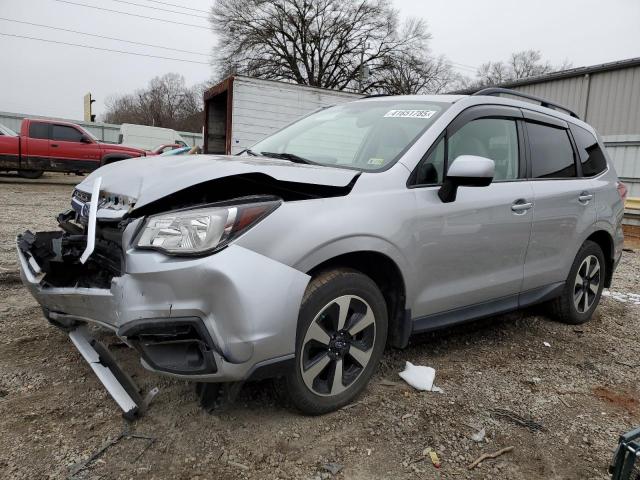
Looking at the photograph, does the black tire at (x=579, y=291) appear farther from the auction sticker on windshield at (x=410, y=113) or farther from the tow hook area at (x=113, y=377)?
the tow hook area at (x=113, y=377)

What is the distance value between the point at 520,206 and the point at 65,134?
1479 centimetres

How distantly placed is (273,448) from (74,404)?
3.48ft

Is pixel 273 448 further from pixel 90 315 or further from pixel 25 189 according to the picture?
pixel 25 189

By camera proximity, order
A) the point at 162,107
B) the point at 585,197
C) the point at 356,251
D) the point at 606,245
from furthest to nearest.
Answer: the point at 162,107 < the point at 606,245 < the point at 585,197 < the point at 356,251

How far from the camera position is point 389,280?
2686 millimetres

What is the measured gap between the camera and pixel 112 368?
2508 millimetres

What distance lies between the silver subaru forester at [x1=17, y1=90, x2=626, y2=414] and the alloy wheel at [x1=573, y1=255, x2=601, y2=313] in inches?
17.2

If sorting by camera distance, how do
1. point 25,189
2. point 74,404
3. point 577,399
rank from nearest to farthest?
point 74,404
point 577,399
point 25,189

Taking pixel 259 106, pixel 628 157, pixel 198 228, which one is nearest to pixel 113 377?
pixel 198 228

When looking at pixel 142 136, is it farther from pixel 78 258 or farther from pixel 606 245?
pixel 78 258

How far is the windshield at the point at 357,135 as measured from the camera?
2863mm

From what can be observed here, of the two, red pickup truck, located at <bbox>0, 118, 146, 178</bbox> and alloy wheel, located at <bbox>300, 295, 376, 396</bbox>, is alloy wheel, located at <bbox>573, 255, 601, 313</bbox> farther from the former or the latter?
red pickup truck, located at <bbox>0, 118, 146, 178</bbox>

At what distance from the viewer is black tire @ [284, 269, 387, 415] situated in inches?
89.7

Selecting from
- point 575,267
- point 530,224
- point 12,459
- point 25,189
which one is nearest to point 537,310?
point 575,267
